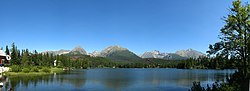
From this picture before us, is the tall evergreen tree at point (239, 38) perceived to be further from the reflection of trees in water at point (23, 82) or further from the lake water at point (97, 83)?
the reflection of trees in water at point (23, 82)

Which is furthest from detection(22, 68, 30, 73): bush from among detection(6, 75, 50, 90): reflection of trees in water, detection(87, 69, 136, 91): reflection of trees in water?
detection(6, 75, 50, 90): reflection of trees in water

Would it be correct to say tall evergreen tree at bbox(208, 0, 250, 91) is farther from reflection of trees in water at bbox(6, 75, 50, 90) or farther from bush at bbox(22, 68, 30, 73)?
bush at bbox(22, 68, 30, 73)

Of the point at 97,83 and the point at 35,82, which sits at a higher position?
the point at 35,82

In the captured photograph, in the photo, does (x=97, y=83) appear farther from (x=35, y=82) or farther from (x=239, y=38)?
(x=239, y=38)

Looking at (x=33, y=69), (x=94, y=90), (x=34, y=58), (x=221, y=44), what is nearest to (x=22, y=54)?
(x=34, y=58)

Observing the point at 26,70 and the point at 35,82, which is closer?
the point at 35,82

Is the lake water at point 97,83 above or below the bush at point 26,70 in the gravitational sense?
below

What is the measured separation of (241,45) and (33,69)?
109 m

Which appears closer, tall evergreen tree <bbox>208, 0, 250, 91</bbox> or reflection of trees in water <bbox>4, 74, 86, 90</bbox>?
tall evergreen tree <bbox>208, 0, 250, 91</bbox>

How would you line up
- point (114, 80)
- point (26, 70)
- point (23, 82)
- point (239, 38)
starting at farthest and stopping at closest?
point (26, 70) < point (114, 80) < point (23, 82) < point (239, 38)

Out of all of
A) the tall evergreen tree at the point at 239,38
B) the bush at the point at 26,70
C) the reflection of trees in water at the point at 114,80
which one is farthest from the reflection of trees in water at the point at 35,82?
the tall evergreen tree at the point at 239,38

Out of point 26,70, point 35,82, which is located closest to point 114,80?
point 35,82

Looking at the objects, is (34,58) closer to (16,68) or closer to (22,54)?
(22,54)

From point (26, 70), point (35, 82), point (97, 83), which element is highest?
point (26, 70)
